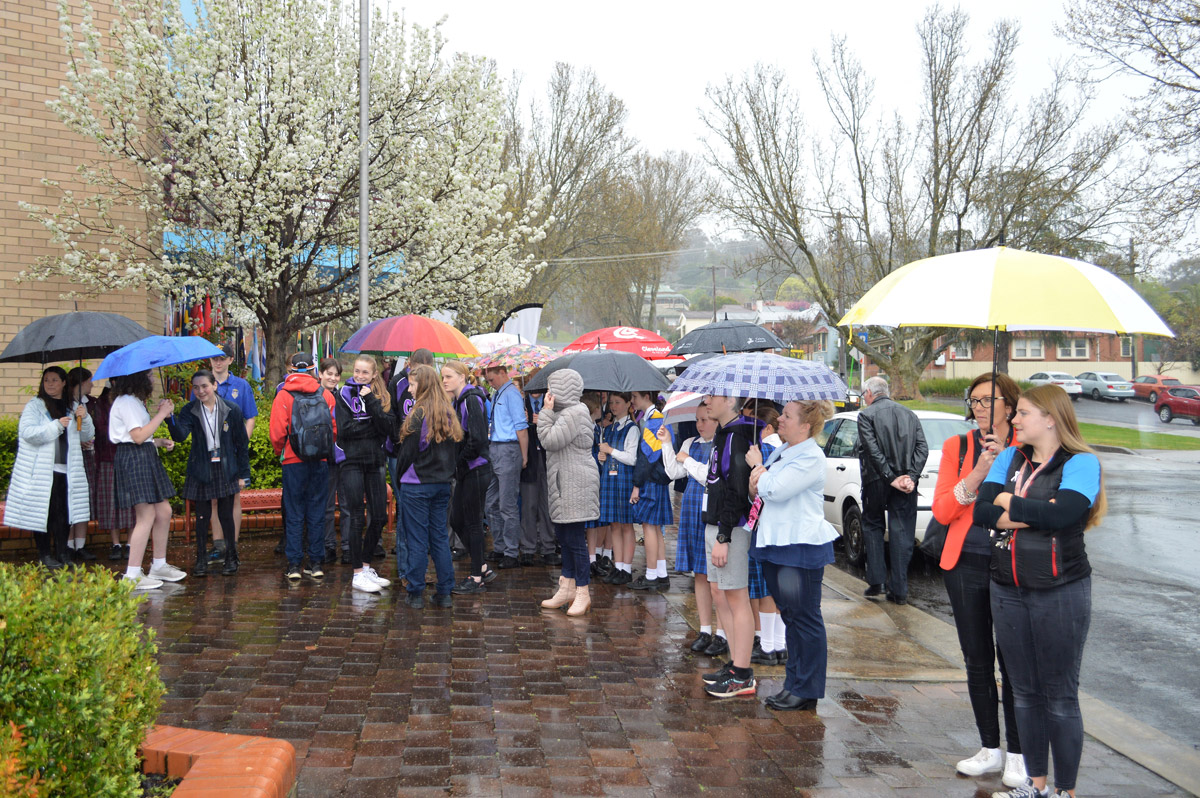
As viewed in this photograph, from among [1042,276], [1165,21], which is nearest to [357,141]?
[1042,276]

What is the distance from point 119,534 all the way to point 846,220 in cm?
2903

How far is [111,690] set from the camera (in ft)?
9.33

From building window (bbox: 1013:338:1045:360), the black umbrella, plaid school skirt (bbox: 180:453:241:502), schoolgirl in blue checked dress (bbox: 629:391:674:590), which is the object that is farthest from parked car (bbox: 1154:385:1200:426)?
plaid school skirt (bbox: 180:453:241:502)

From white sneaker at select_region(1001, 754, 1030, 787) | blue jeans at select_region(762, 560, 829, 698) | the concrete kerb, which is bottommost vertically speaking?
the concrete kerb

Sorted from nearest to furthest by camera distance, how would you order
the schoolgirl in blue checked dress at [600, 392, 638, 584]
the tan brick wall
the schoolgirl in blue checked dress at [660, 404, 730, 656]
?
1. the schoolgirl in blue checked dress at [660, 404, 730, 656]
2. the schoolgirl in blue checked dress at [600, 392, 638, 584]
3. the tan brick wall

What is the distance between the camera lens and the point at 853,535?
9867mm

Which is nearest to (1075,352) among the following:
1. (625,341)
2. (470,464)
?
(625,341)

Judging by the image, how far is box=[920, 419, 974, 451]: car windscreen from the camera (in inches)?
408

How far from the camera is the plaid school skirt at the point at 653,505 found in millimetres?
7953

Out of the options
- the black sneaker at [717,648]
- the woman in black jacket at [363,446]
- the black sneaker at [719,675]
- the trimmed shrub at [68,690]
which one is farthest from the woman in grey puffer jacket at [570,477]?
the trimmed shrub at [68,690]

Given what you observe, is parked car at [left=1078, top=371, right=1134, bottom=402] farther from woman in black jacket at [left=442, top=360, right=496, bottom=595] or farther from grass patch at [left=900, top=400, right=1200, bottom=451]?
woman in black jacket at [left=442, top=360, right=496, bottom=595]

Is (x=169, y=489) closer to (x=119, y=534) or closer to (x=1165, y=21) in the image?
(x=119, y=534)

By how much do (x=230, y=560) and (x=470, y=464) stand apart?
241cm

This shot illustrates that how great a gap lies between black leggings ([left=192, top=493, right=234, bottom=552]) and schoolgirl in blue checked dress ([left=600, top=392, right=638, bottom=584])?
3.40 m
